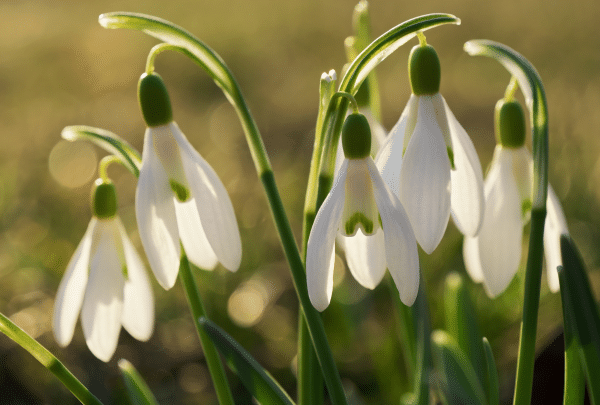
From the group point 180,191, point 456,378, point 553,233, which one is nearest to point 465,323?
point 456,378

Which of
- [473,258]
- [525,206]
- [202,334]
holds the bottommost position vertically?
[202,334]

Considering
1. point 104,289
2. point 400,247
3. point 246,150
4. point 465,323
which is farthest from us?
point 246,150

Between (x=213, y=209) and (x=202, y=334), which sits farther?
(x=202, y=334)

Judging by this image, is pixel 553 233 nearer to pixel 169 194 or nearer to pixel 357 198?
pixel 357 198

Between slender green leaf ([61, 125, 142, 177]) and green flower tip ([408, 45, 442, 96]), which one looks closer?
green flower tip ([408, 45, 442, 96])

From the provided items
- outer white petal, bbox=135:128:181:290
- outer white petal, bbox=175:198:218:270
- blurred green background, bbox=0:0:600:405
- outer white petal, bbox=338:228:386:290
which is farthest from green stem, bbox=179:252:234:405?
blurred green background, bbox=0:0:600:405

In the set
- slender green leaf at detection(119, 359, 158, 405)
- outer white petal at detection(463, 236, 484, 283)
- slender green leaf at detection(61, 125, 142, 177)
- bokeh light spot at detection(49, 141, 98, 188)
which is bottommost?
bokeh light spot at detection(49, 141, 98, 188)

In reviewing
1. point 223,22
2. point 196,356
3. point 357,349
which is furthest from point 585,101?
point 223,22

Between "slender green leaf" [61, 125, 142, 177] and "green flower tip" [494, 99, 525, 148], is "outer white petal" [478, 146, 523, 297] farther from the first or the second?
"slender green leaf" [61, 125, 142, 177]
